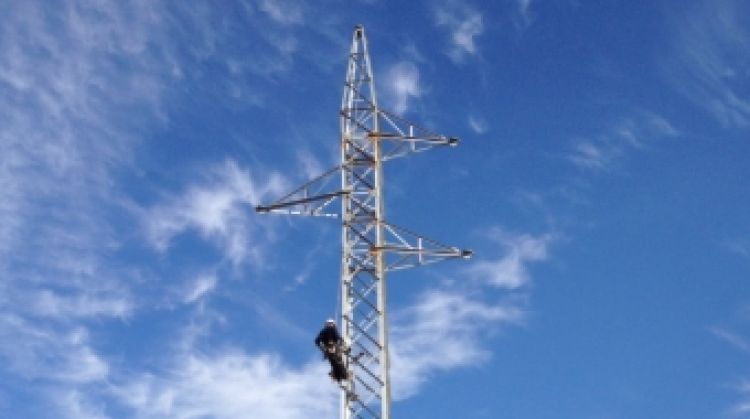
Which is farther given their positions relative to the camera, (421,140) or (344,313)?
(421,140)

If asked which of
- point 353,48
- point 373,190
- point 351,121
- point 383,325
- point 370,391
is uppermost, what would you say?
point 353,48

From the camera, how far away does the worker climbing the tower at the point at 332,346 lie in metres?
38.8

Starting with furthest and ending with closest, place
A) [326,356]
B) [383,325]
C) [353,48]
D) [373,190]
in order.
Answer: [353,48]
[373,190]
[383,325]
[326,356]

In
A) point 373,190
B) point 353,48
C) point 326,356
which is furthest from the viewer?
point 353,48

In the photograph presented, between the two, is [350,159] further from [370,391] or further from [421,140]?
[370,391]

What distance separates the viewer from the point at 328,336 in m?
38.9

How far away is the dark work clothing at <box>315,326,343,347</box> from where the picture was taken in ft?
127

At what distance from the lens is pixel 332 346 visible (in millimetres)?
39125

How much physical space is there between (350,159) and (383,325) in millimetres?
8257

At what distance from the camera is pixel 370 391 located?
134ft

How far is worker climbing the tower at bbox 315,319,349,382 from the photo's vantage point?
38.8 m

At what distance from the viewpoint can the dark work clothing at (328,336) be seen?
38.8 m

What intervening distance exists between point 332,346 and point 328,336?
1.53ft

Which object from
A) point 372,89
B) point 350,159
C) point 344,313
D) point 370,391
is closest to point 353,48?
point 372,89
